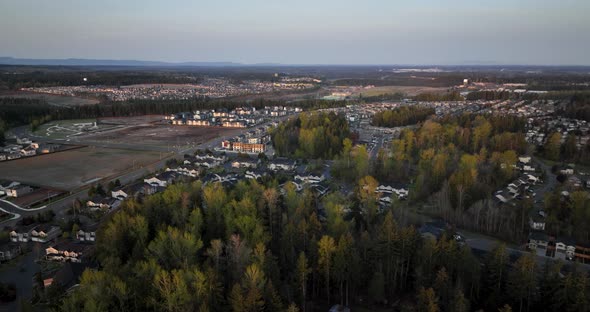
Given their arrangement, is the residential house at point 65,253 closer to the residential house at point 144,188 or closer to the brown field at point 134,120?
the residential house at point 144,188

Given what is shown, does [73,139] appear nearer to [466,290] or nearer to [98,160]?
[98,160]

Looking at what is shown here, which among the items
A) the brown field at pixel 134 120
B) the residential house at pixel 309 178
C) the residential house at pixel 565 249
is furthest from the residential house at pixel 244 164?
the brown field at pixel 134 120

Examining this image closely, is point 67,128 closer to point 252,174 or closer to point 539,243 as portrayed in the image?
point 252,174

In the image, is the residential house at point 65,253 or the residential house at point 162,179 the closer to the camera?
the residential house at point 65,253

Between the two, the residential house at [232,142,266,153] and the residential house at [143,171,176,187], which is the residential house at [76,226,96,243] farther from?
the residential house at [232,142,266,153]

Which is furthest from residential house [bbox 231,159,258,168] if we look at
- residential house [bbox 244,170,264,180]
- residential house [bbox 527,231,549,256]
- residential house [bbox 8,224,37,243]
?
residential house [bbox 527,231,549,256]

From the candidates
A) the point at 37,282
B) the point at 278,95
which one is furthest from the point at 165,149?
the point at 278,95

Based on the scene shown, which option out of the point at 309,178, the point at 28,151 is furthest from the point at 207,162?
the point at 28,151
